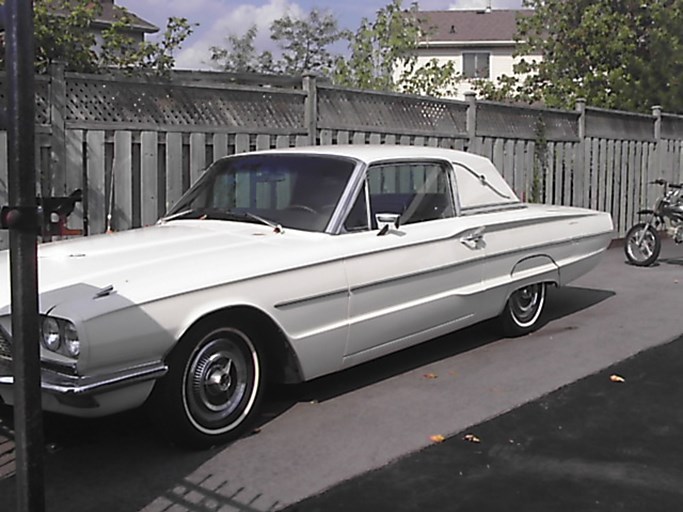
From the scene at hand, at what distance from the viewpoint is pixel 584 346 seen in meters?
7.08

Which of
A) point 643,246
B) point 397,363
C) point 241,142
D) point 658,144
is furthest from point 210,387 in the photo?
point 658,144

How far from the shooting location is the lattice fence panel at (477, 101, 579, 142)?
11.7 m

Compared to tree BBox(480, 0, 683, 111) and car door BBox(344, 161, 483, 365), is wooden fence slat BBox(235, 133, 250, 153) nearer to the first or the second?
car door BBox(344, 161, 483, 365)

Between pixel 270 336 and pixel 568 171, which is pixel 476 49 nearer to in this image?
pixel 568 171

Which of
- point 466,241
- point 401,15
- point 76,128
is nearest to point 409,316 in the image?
point 466,241

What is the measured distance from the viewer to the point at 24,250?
2738 mm

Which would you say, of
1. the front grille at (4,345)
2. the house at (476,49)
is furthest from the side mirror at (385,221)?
the house at (476,49)

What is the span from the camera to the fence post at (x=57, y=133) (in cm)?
695

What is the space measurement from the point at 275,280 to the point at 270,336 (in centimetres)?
35

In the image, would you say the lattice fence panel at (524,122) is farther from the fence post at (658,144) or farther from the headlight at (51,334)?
the headlight at (51,334)

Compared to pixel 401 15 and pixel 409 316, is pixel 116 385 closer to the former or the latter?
pixel 409 316

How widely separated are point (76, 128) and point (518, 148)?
22.8ft

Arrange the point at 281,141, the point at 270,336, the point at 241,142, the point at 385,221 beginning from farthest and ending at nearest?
the point at 281,141 → the point at 241,142 → the point at 385,221 → the point at 270,336

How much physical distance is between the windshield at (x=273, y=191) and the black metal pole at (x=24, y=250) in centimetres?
283
